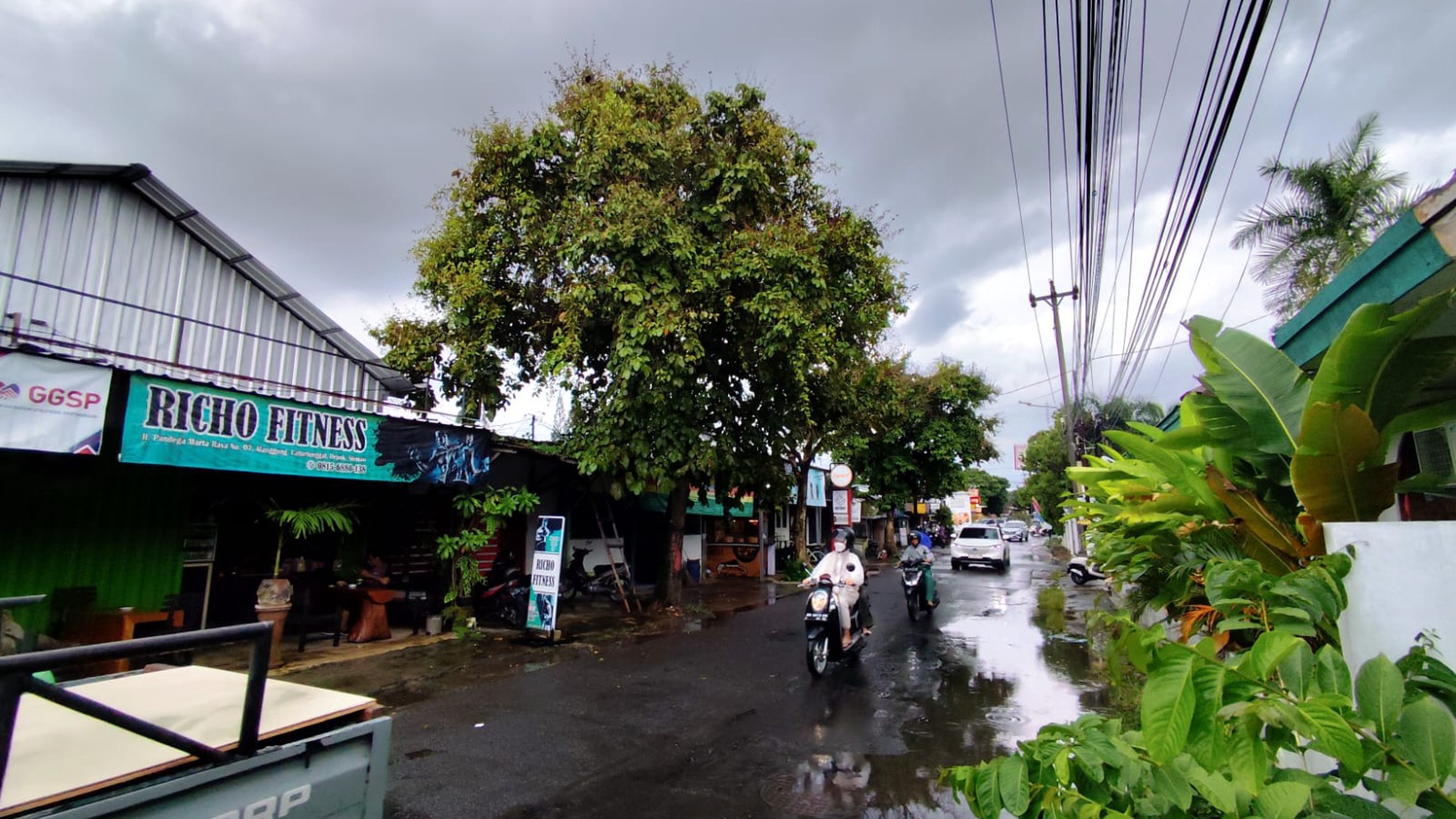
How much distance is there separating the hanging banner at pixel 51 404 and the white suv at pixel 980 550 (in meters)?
22.8

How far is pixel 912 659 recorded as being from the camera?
854 cm

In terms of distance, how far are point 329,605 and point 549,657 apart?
3.59 m

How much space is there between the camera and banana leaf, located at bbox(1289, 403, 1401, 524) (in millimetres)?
2393

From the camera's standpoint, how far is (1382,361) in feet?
8.00

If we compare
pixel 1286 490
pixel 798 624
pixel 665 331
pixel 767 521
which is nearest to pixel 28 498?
pixel 665 331

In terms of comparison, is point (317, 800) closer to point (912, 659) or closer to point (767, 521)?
point (912, 659)

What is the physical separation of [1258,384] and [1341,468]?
1.83ft

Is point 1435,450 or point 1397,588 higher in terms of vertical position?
point 1435,450

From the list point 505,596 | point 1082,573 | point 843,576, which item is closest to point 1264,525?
point 843,576

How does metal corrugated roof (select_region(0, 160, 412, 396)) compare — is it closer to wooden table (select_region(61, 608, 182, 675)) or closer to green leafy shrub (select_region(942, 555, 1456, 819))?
wooden table (select_region(61, 608, 182, 675))

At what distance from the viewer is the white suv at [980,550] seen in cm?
2272

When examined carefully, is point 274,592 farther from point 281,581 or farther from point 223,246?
point 223,246

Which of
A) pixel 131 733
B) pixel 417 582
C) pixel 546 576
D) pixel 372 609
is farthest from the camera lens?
pixel 417 582

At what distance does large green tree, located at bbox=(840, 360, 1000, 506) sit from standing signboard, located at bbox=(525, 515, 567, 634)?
1845cm
